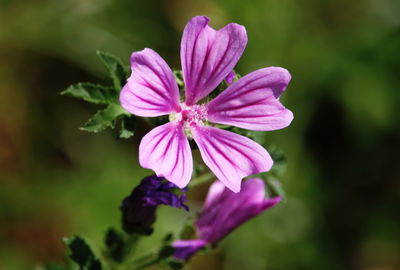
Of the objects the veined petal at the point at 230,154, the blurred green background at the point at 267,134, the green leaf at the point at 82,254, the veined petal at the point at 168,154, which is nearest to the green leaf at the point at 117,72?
the veined petal at the point at 168,154

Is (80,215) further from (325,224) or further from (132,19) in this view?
(325,224)

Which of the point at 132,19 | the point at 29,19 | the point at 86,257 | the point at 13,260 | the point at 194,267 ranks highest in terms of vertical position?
the point at 29,19

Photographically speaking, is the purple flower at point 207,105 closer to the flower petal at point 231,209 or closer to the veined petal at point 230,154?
the veined petal at point 230,154

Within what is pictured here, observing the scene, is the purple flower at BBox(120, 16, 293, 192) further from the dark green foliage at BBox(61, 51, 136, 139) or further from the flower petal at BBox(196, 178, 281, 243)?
the flower petal at BBox(196, 178, 281, 243)

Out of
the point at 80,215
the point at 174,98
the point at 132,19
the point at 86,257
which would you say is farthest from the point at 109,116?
the point at 132,19

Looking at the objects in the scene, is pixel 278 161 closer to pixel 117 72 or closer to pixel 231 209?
pixel 231 209
